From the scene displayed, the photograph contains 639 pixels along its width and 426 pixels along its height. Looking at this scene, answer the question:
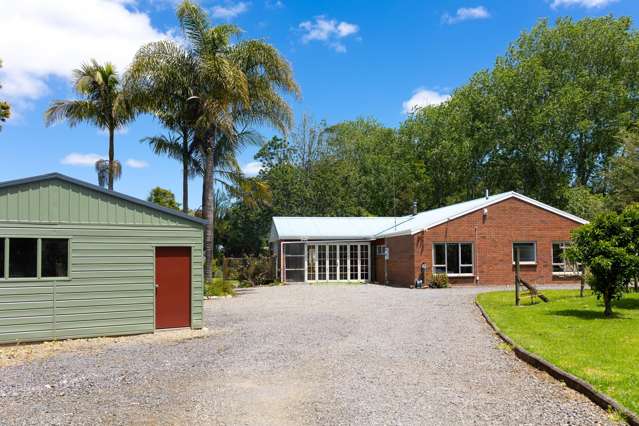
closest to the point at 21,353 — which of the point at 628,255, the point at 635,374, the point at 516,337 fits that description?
the point at 516,337

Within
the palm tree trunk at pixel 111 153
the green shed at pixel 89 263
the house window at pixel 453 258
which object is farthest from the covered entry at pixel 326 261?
the green shed at pixel 89 263

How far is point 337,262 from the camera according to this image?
30922 millimetres

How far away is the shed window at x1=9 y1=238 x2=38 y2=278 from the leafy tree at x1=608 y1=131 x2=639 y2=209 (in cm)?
2457

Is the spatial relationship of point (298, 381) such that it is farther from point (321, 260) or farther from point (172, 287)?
point (321, 260)

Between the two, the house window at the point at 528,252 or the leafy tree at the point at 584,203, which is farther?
the leafy tree at the point at 584,203

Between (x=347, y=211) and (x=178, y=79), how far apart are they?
→ 25856mm

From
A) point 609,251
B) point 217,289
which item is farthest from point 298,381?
point 217,289

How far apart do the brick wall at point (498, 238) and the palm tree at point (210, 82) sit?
9.28 meters

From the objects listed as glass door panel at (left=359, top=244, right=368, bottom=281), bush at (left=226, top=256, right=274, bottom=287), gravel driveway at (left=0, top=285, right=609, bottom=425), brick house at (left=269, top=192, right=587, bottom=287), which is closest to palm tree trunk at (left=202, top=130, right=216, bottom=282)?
bush at (left=226, top=256, right=274, bottom=287)

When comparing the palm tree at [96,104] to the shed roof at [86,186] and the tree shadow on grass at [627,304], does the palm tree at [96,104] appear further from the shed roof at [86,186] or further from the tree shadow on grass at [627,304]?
the tree shadow on grass at [627,304]

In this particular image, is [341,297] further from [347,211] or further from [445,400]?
[347,211]

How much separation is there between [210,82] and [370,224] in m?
15.6

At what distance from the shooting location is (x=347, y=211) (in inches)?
1831

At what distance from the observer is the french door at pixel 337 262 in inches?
1206
